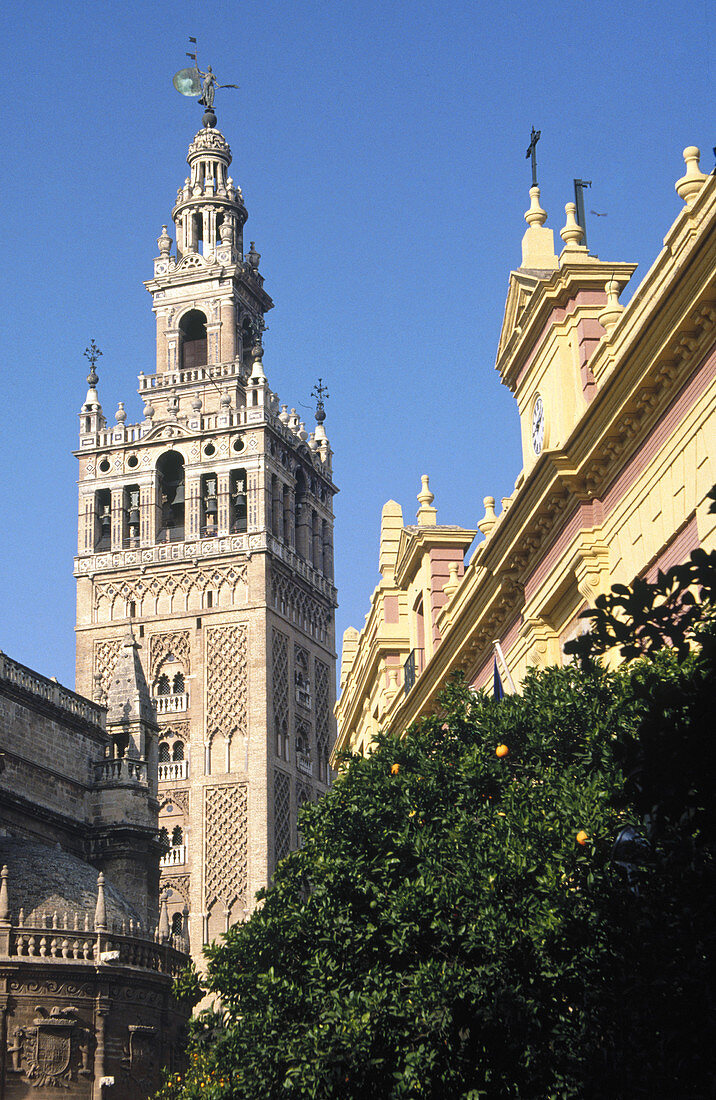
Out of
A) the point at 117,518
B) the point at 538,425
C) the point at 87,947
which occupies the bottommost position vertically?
the point at 87,947

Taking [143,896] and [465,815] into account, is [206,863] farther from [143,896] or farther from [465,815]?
[465,815]

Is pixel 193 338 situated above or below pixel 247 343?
above

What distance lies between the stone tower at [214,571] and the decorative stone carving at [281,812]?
10 centimetres

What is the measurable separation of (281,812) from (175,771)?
14.9ft

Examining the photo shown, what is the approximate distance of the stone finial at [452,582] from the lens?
120ft

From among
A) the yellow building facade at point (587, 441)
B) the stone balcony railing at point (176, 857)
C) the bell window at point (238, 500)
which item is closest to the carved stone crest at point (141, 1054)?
the yellow building facade at point (587, 441)

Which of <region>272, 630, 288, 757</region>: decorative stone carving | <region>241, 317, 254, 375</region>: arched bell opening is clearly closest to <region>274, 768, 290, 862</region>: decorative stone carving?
<region>272, 630, 288, 757</region>: decorative stone carving

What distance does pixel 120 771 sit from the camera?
48.4 m

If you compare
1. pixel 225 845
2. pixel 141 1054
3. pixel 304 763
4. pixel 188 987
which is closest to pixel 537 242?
pixel 188 987

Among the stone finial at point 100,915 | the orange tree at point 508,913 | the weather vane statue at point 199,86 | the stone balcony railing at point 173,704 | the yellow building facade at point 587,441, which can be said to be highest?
the weather vane statue at point 199,86

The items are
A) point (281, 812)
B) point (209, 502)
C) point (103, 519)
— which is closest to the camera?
point (281, 812)

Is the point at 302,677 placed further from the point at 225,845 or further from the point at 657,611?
the point at 657,611

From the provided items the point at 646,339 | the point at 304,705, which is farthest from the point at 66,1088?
the point at 304,705

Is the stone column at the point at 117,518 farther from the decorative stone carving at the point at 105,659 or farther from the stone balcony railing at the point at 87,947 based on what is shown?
the stone balcony railing at the point at 87,947
